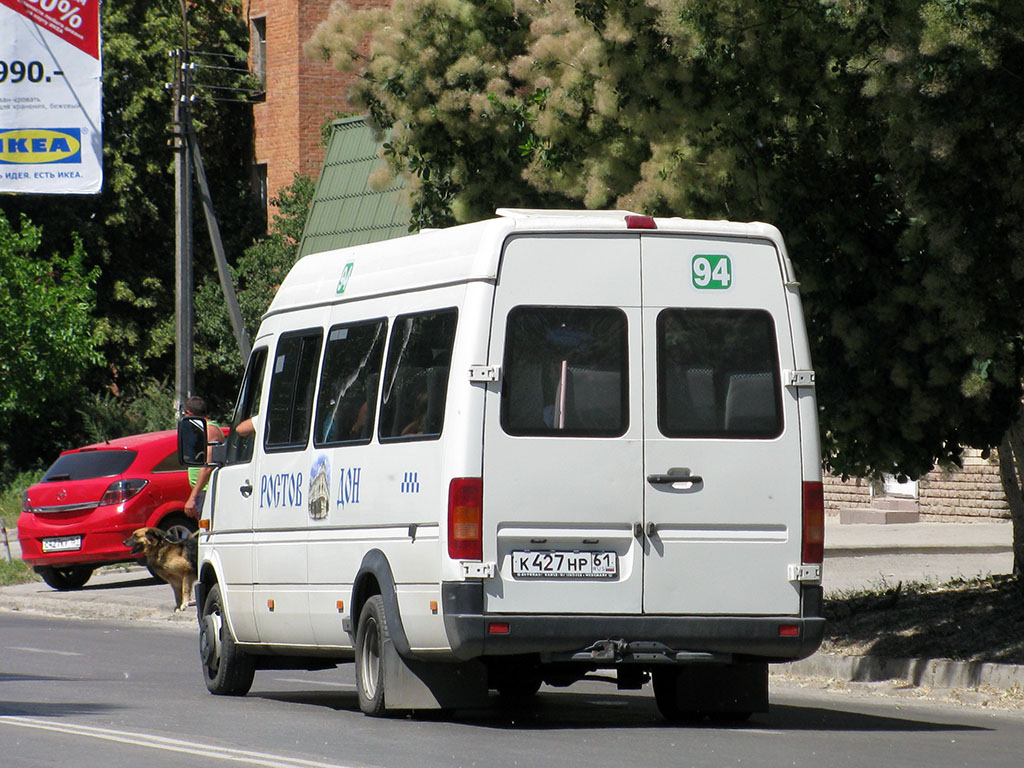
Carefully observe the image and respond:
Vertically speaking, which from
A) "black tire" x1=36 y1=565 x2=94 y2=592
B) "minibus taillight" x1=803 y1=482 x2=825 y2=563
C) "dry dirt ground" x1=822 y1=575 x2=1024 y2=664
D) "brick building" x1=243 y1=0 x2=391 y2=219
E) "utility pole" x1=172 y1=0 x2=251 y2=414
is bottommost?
"black tire" x1=36 y1=565 x2=94 y2=592

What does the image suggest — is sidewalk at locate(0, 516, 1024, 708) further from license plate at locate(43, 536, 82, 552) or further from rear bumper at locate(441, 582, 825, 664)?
rear bumper at locate(441, 582, 825, 664)

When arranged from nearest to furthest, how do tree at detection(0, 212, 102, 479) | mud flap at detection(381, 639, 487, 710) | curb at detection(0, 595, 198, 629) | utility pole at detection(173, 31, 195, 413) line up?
mud flap at detection(381, 639, 487, 710), curb at detection(0, 595, 198, 629), utility pole at detection(173, 31, 195, 413), tree at detection(0, 212, 102, 479)

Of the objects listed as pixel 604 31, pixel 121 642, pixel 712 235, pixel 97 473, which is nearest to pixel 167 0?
pixel 97 473

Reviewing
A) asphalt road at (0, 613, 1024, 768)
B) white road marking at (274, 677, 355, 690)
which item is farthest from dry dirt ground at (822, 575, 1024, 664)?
white road marking at (274, 677, 355, 690)

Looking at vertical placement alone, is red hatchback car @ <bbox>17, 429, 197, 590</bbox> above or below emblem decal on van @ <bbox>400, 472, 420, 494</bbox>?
below

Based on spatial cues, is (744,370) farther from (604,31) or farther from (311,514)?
(604,31)

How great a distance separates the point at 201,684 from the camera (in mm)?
12930

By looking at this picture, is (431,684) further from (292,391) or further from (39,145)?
(39,145)

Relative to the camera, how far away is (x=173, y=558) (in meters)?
18.9

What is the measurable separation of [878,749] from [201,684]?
5277 mm

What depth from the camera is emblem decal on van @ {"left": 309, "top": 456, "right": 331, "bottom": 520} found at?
10.9 metres

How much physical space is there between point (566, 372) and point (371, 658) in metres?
1.97

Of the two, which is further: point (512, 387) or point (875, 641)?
point (875, 641)

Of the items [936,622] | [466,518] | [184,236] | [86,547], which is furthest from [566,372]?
[184,236]
